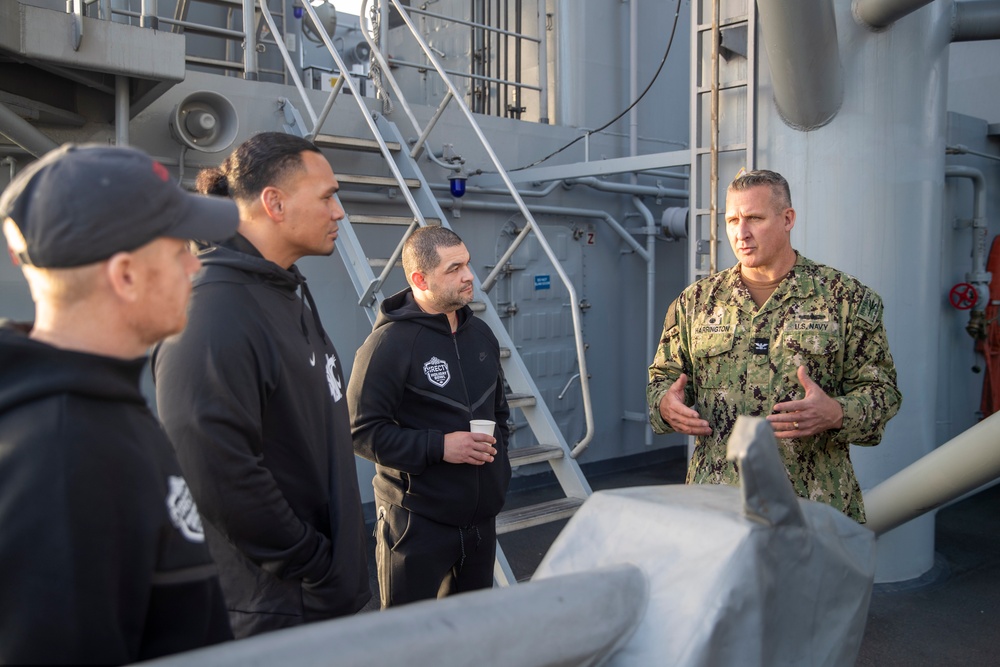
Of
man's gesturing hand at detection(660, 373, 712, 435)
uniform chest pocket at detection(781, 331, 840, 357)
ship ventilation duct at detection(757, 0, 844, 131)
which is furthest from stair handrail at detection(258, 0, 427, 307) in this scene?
uniform chest pocket at detection(781, 331, 840, 357)

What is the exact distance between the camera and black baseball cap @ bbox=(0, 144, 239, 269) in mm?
981

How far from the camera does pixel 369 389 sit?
8.87 ft

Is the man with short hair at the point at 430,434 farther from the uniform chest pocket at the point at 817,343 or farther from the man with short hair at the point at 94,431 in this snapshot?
the man with short hair at the point at 94,431

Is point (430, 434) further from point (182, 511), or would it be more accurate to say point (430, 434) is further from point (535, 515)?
point (182, 511)

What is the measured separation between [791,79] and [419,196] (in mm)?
2246

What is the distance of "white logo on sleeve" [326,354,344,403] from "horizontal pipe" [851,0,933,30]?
2926 millimetres

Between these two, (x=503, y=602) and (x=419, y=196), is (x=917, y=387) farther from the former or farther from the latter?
(x=503, y=602)

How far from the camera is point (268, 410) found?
71.7 inches

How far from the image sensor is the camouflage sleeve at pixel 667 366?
2.55 m

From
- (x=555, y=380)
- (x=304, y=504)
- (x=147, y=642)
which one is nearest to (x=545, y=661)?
(x=147, y=642)

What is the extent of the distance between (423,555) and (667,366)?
98cm

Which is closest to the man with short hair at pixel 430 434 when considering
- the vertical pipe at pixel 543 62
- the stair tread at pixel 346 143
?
the stair tread at pixel 346 143

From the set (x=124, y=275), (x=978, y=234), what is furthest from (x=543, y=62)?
(x=124, y=275)

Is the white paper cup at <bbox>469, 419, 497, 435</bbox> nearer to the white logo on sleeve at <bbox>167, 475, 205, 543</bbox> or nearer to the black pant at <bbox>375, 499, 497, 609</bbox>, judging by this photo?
the black pant at <bbox>375, 499, 497, 609</bbox>
